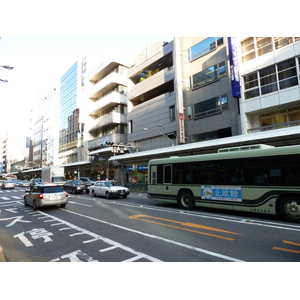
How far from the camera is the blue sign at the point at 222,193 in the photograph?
1027 centimetres

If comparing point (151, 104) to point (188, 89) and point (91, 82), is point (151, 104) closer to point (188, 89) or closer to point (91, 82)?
point (188, 89)

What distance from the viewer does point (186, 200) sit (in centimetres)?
1255

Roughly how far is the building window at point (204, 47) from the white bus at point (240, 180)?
21849 mm

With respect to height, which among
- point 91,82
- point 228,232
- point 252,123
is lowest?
point 228,232

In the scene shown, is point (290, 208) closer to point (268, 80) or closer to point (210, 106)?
point (268, 80)

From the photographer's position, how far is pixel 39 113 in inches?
4245

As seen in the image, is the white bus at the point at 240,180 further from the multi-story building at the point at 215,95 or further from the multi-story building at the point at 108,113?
the multi-story building at the point at 108,113

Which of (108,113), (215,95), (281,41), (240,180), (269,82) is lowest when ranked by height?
(240,180)

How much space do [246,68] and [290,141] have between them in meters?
9.41

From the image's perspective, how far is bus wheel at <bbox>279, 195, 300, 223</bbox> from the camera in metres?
8.62

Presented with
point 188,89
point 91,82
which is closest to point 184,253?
point 188,89

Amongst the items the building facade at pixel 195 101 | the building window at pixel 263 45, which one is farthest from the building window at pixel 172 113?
the building window at pixel 263 45

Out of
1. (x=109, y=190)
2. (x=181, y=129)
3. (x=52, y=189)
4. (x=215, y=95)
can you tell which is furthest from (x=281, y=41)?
(x=52, y=189)

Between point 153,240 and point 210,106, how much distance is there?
82.1ft
